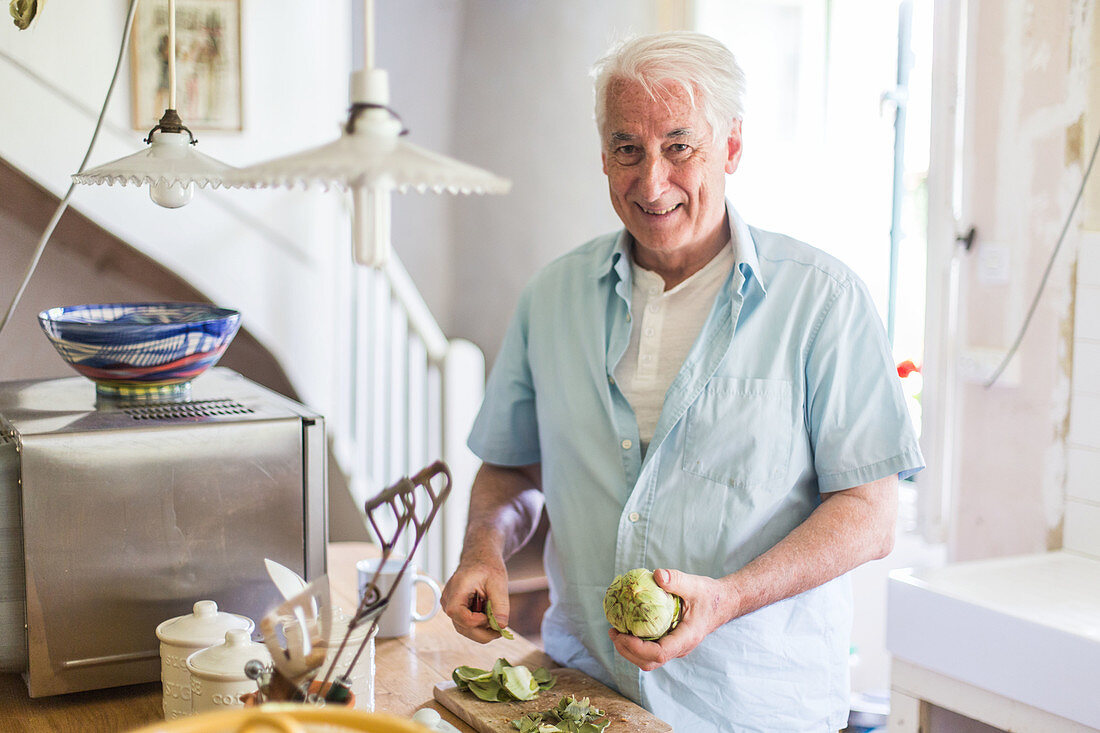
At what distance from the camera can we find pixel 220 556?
1350mm

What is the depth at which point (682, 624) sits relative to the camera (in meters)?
1.25

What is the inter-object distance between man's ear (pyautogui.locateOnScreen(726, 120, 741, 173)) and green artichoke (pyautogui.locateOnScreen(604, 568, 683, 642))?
67 centimetres

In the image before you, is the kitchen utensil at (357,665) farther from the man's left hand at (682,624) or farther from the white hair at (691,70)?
the white hair at (691,70)

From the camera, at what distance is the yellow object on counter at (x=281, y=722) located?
2.22 feet

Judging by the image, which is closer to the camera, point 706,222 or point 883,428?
point 883,428

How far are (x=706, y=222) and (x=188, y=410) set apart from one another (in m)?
0.80

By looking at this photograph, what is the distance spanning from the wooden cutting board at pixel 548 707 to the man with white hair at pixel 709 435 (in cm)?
8

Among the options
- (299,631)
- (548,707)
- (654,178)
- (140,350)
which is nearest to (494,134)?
(654,178)

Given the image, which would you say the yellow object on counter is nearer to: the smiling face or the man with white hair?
the man with white hair

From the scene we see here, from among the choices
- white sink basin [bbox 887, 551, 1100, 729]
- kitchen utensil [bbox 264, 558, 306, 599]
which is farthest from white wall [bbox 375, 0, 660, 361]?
kitchen utensil [bbox 264, 558, 306, 599]

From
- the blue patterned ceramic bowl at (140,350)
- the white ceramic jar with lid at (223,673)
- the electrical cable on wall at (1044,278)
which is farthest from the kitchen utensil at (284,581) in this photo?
the electrical cable on wall at (1044,278)

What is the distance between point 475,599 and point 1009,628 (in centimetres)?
95

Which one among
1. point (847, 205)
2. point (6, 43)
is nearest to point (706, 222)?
point (847, 205)

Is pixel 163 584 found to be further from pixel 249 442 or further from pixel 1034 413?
pixel 1034 413
